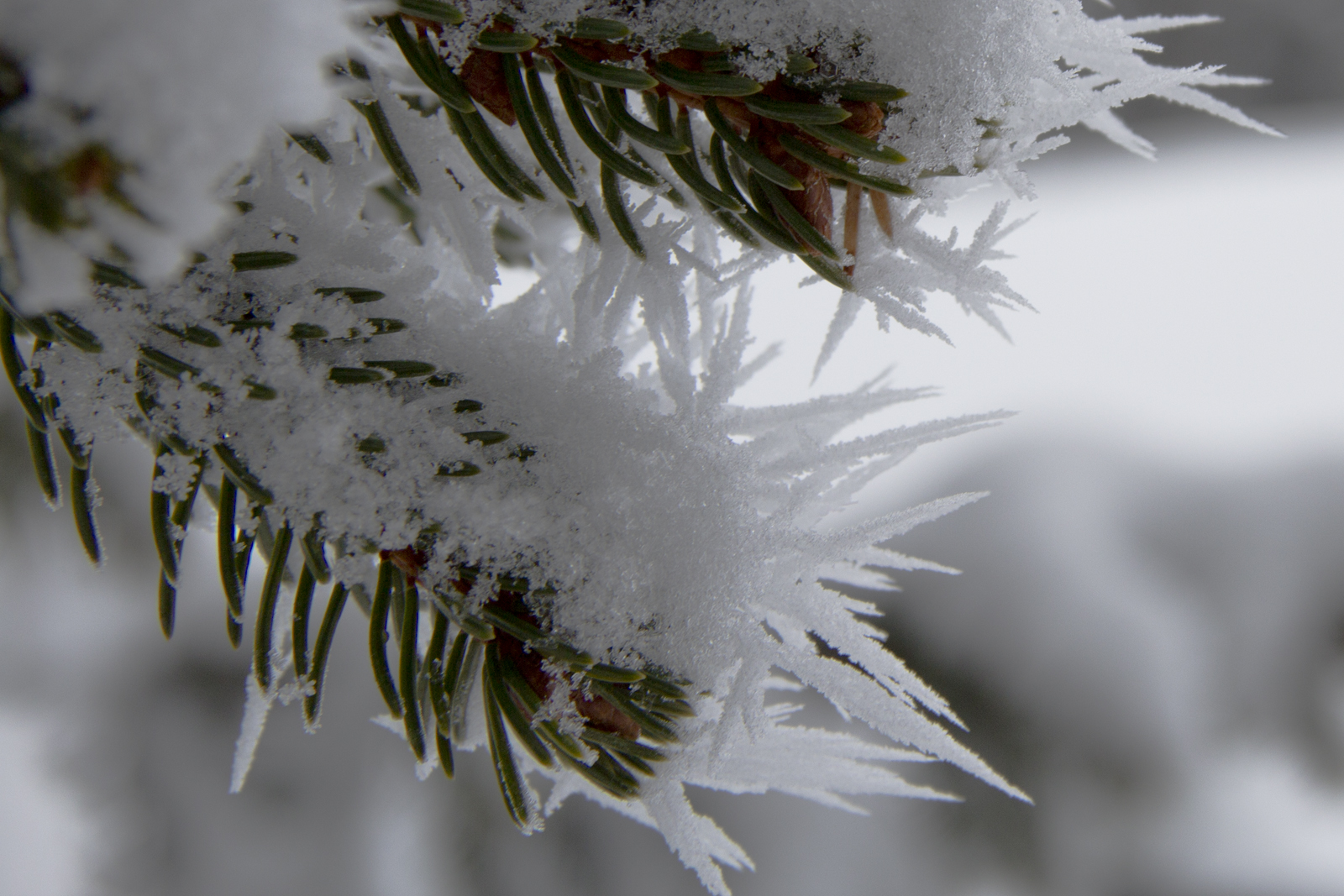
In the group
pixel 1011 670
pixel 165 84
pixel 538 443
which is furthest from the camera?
pixel 1011 670

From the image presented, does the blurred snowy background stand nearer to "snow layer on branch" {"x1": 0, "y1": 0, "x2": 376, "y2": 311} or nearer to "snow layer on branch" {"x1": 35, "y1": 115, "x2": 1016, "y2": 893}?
"snow layer on branch" {"x1": 35, "y1": 115, "x2": 1016, "y2": 893}

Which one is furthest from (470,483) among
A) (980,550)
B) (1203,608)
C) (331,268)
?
(1203,608)

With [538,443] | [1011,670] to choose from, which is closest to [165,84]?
[538,443]

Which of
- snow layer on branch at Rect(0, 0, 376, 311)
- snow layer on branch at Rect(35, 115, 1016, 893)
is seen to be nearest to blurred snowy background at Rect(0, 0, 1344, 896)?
snow layer on branch at Rect(35, 115, 1016, 893)

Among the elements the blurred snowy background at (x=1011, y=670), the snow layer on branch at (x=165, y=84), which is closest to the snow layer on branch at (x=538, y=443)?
the snow layer on branch at (x=165, y=84)

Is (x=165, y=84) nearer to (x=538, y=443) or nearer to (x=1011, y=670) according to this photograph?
(x=538, y=443)
